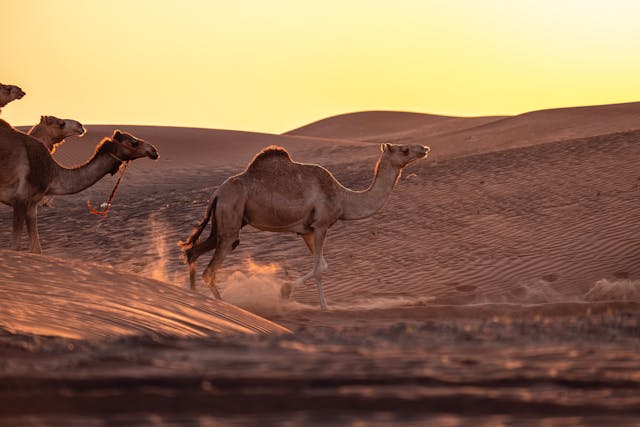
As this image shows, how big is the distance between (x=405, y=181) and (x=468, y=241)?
5506 millimetres

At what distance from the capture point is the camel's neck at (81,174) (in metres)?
11.5

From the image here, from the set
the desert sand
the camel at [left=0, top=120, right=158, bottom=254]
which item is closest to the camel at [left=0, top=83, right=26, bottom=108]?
the camel at [left=0, top=120, right=158, bottom=254]

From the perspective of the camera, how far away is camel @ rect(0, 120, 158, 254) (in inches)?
427

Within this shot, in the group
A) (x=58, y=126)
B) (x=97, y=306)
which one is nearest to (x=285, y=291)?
(x=58, y=126)

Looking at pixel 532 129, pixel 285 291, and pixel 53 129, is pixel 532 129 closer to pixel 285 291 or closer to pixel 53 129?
pixel 53 129

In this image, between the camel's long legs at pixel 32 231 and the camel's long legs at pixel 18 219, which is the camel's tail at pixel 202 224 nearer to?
the camel's long legs at pixel 32 231

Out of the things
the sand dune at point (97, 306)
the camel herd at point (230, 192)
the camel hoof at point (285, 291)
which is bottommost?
the camel hoof at point (285, 291)

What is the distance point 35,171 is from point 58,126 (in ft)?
8.61

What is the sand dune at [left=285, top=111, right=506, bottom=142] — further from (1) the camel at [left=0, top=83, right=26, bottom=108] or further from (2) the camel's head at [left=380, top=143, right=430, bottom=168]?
(2) the camel's head at [left=380, top=143, right=430, bottom=168]

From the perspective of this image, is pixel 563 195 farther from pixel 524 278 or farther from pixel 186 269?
pixel 186 269

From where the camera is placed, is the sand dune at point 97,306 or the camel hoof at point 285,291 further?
the camel hoof at point 285,291

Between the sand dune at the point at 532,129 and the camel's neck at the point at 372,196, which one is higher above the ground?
the sand dune at the point at 532,129

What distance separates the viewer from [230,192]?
1159 centimetres

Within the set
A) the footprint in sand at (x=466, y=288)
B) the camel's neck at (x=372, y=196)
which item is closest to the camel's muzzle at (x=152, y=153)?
the camel's neck at (x=372, y=196)
